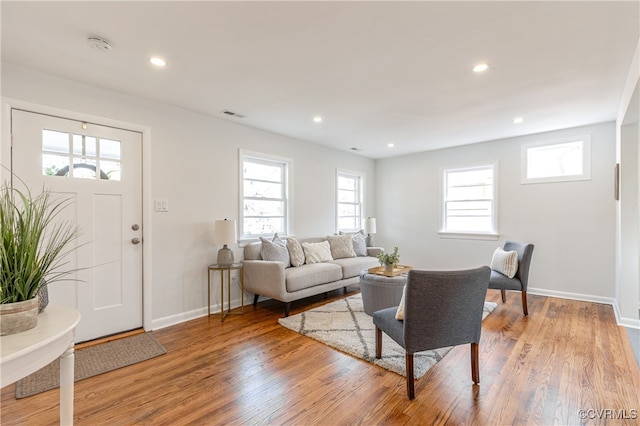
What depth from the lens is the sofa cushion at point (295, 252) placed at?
4.11 m

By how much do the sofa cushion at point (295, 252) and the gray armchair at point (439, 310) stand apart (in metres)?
2.18

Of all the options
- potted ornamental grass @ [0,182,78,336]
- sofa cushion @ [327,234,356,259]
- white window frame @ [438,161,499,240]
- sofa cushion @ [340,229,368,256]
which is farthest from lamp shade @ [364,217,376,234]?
potted ornamental grass @ [0,182,78,336]

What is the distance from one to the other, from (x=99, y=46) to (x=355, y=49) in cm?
182

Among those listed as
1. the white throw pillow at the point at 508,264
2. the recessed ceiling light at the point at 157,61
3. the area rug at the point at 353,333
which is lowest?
the area rug at the point at 353,333

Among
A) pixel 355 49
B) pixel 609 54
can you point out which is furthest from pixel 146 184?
pixel 609 54

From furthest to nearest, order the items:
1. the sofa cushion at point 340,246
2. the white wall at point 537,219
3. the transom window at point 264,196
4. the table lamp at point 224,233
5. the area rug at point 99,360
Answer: the sofa cushion at point 340,246 < the transom window at point 264,196 < the white wall at point 537,219 < the table lamp at point 224,233 < the area rug at point 99,360

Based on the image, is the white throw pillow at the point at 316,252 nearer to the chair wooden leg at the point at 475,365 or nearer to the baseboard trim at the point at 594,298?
the chair wooden leg at the point at 475,365

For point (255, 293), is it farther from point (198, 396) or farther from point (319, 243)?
point (198, 396)

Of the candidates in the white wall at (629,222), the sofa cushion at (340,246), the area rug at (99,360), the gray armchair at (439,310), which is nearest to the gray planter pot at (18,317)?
the area rug at (99,360)

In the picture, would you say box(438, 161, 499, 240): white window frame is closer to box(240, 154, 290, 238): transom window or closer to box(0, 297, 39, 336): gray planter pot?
box(240, 154, 290, 238): transom window

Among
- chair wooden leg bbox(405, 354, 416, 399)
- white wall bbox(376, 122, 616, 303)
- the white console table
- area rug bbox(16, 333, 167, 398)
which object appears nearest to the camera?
the white console table

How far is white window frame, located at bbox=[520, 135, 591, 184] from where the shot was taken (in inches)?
163

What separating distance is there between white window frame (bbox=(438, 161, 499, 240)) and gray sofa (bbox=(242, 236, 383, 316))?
2.01 m

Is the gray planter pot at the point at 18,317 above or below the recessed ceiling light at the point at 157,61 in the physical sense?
below
